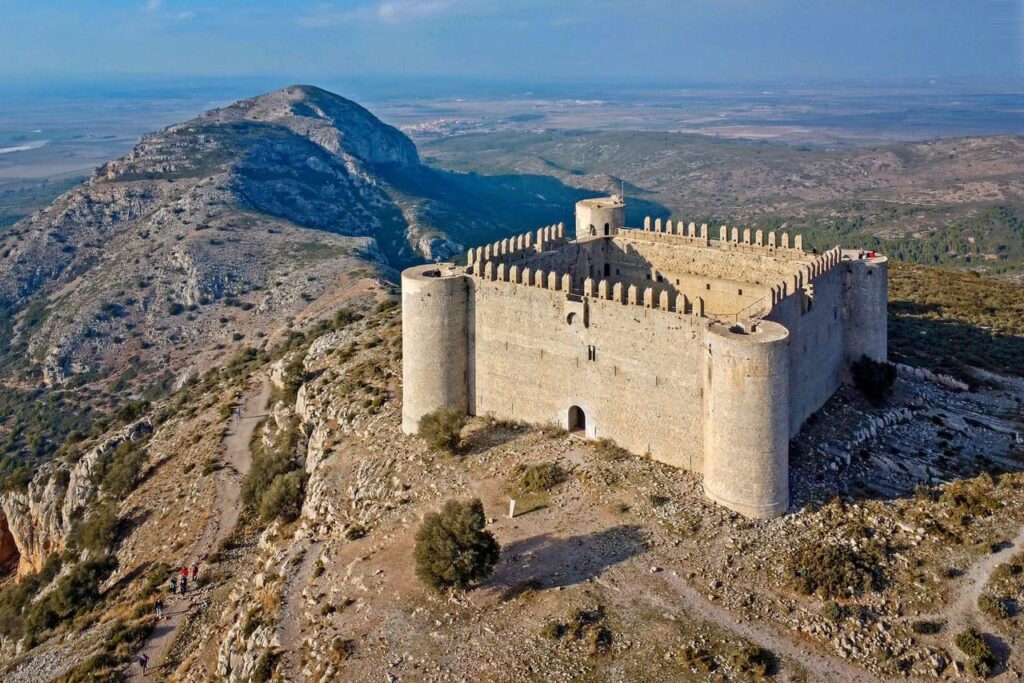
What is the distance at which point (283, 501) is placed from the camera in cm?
3120

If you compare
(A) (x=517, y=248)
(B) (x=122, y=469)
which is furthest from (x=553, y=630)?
(B) (x=122, y=469)

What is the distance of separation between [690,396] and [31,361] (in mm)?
77695

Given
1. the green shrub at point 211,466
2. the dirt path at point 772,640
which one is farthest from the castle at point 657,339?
the green shrub at point 211,466

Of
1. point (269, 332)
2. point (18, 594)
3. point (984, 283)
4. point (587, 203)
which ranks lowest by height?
point (18, 594)

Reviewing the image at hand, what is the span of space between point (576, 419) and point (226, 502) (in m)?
15.6

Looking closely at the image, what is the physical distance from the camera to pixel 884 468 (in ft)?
85.5

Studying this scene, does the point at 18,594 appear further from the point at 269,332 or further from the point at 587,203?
the point at 269,332

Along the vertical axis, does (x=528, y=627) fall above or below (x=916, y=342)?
below

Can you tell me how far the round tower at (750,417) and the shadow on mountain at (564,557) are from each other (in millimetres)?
3247

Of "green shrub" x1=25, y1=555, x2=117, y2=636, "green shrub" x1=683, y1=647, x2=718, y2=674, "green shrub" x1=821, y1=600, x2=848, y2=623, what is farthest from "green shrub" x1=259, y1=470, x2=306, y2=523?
"green shrub" x1=821, y1=600, x2=848, y2=623

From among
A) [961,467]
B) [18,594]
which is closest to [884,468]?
[961,467]

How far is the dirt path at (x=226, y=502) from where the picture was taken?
26.1m

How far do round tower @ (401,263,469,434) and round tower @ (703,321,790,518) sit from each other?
32.4 ft

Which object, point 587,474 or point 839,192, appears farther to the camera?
point 839,192
